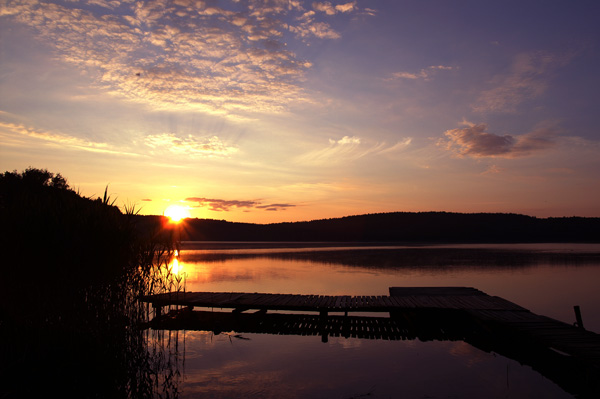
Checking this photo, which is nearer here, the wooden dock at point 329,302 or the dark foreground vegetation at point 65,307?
the dark foreground vegetation at point 65,307

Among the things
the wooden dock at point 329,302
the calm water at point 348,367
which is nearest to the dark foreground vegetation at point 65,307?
the calm water at point 348,367

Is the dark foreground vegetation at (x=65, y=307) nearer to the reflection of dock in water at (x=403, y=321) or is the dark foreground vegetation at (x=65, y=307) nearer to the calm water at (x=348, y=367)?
the calm water at (x=348, y=367)

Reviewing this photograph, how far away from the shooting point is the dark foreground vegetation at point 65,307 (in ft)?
27.8

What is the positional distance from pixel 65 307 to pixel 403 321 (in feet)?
40.1

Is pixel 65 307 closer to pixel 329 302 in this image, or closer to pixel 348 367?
pixel 348 367

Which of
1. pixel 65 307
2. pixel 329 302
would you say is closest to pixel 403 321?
pixel 329 302

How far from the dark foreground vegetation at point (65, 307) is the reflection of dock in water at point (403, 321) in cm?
495

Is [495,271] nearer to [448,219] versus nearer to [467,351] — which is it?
[467,351]

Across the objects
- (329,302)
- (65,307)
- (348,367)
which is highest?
(65,307)

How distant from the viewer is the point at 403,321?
1703cm

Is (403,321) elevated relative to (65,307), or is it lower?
lower

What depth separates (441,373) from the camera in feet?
35.8

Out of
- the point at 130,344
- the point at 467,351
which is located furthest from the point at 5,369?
the point at 467,351

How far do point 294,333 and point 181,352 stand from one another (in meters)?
4.37
